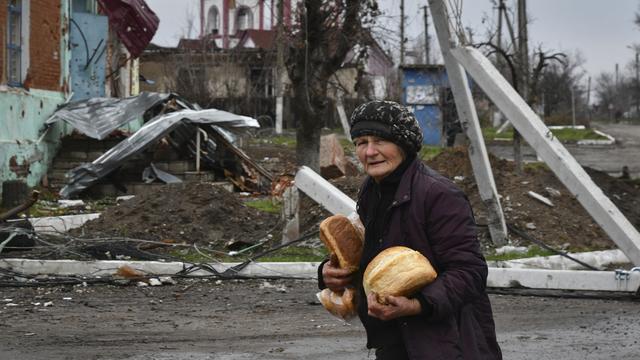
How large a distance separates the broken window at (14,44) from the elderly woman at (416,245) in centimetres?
1675

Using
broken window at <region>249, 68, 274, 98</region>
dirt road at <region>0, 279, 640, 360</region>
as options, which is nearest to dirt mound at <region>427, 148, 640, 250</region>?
dirt road at <region>0, 279, 640, 360</region>

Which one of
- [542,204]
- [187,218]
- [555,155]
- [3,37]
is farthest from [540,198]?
[3,37]

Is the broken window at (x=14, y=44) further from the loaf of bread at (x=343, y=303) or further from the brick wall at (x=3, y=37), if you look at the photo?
the loaf of bread at (x=343, y=303)

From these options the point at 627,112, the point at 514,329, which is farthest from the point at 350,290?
the point at 627,112

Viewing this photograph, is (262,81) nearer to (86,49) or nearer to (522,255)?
(86,49)

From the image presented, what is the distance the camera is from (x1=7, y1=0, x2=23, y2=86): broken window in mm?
19141

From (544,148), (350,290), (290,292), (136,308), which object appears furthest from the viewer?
(544,148)

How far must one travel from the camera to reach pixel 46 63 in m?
20.9

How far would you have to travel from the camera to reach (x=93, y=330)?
7.56 meters

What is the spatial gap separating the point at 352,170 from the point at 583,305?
13366 millimetres

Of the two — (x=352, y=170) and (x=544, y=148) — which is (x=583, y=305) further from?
(x=352, y=170)

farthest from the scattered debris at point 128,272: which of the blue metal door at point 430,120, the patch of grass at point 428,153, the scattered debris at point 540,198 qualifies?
the blue metal door at point 430,120

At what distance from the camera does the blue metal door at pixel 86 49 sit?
79.5 feet

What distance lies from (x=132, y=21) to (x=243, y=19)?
41346mm
